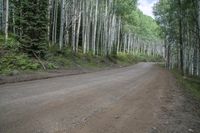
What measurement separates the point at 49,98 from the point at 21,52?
1196 cm

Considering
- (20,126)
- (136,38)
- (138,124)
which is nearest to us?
(20,126)

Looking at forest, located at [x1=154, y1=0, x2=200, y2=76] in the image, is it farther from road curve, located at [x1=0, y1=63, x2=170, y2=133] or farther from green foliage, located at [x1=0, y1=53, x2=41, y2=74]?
road curve, located at [x1=0, y1=63, x2=170, y2=133]

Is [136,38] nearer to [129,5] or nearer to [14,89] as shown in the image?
[129,5]

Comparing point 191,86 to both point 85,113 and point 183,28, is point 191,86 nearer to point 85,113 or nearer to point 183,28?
point 85,113

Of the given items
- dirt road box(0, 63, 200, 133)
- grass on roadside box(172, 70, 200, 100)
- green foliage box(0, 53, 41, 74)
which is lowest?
grass on roadside box(172, 70, 200, 100)

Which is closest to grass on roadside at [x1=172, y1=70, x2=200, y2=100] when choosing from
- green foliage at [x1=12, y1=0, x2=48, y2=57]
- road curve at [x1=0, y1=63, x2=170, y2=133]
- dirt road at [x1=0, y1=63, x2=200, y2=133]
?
dirt road at [x1=0, y1=63, x2=200, y2=133]

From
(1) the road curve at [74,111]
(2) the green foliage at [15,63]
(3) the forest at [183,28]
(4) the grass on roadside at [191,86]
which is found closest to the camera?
(1) the road curve at [74,111]

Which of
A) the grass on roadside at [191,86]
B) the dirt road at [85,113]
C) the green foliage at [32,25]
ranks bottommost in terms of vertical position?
the grass on roadside at [191,86]

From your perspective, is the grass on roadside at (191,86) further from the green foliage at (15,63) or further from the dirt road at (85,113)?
the green foliage at (15,63)

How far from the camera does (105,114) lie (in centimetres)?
751

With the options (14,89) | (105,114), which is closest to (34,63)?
(14,89)

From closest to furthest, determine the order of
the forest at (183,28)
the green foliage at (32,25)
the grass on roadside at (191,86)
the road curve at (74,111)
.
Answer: the road curve at (74,111) < the grass on roadside at (191,86) < the green foliage at (32,25) < the forest at (183,28)

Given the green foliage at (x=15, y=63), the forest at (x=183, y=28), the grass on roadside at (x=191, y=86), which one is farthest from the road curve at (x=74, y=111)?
the forest at (x=183, y=28)

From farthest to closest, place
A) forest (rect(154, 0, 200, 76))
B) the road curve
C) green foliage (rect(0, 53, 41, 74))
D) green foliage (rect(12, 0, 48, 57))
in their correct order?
forest (rect(154, 0, 200, 76))
green foliage (rect(12, 0, 48, 57))
green foliage (rect(0, 53, 41, 74))
the road curve
